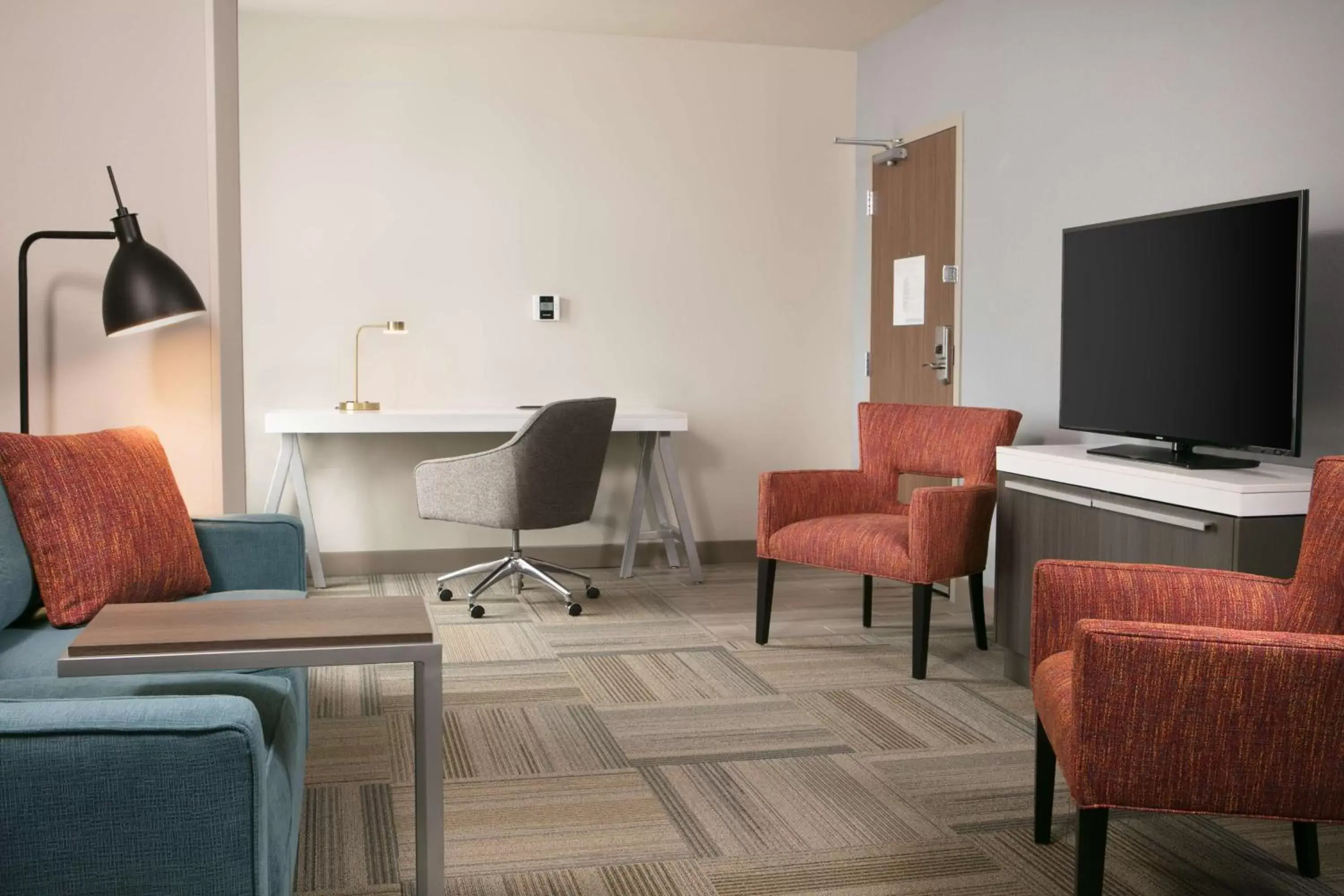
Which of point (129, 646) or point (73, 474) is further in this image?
point (73, 474)

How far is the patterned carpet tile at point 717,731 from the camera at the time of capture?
3062 mm

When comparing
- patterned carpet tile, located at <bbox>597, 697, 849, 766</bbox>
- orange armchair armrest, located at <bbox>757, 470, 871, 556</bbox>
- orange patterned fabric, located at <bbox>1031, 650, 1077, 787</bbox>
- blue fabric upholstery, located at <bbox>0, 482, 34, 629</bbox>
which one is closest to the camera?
orange patterned fabric, located at <bbox>1031, 650, 1077, 787</bbox>

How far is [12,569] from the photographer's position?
2.42 m

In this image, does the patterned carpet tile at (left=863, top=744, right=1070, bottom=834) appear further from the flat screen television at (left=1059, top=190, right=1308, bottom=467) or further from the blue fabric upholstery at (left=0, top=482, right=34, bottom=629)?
the blue fabric upholstery at (left=0, top=482, right=34, bottom=629)

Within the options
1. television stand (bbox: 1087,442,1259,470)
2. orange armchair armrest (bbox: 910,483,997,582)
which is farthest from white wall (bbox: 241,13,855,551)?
television stand (bbox: 1087,442,1259,470)

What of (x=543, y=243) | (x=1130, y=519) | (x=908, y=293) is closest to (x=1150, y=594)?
(x=1130, y=519)

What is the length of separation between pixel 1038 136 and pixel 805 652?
6.85ft

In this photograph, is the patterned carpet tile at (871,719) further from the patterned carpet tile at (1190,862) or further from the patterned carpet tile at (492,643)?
the patterned carpet tile at (492,643)

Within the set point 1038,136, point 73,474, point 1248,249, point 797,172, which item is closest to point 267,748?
point 73,474

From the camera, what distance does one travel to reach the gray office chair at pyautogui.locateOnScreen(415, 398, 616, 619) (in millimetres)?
4629

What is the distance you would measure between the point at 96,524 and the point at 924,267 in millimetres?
3742

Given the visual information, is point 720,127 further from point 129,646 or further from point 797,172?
point 129,646

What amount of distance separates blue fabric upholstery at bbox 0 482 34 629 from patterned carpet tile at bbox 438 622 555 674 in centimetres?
152

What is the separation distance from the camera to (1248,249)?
9.97 feet
